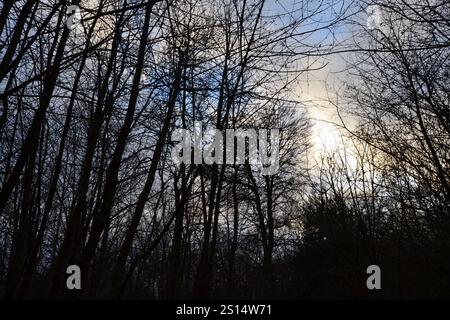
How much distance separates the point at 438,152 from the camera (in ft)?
19.3

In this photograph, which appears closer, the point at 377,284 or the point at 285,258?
the point at 377,284

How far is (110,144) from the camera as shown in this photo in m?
6.28

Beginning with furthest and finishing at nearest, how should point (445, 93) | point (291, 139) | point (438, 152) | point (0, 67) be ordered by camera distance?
point (291, 139), point (438, 152), point (445, 93), point (0, 67)

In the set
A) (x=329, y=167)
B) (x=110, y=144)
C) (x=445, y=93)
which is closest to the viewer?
(x=445, y=93)

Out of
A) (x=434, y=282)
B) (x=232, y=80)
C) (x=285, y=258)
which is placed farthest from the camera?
(x=285, y=258)
